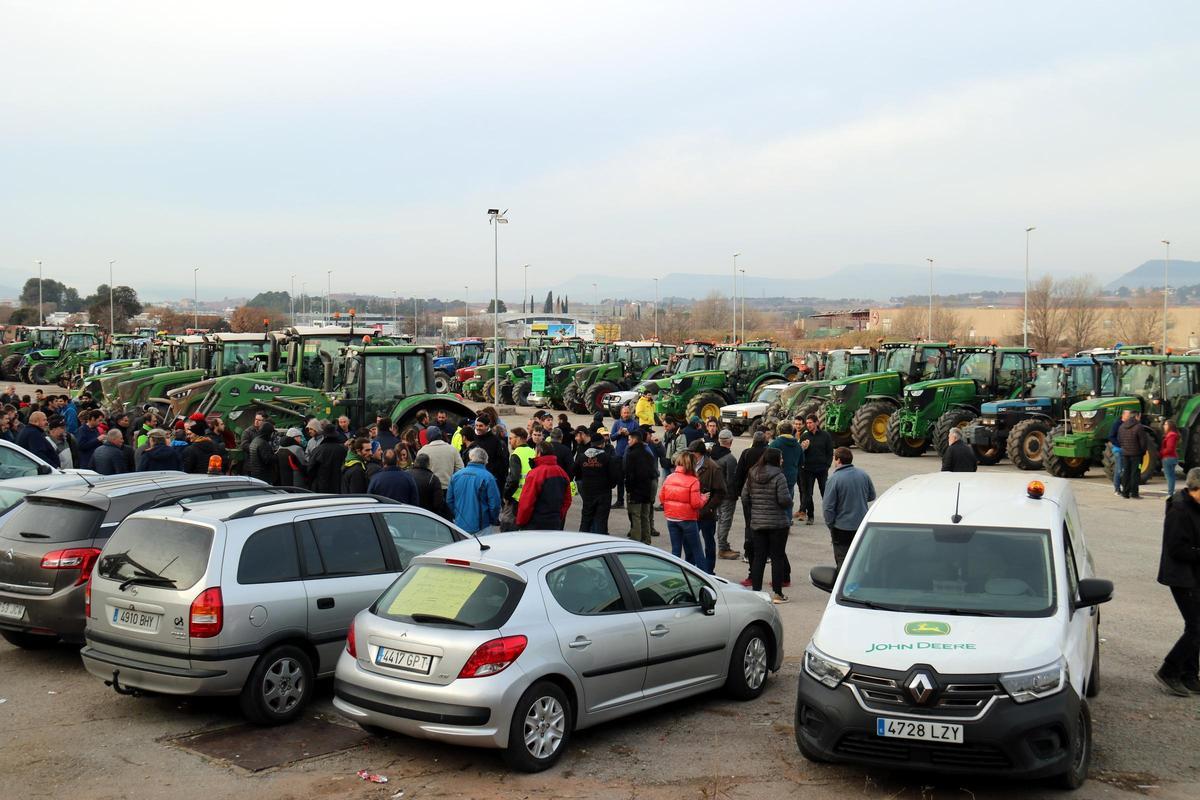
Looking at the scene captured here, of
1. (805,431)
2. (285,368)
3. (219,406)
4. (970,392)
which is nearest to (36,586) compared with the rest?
(805,431)

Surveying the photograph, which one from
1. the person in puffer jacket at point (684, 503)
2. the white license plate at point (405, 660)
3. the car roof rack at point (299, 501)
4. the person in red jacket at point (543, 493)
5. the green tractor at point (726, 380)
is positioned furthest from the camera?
the green tractor at point (726, 380)

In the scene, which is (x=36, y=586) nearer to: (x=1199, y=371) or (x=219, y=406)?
(x=219, y=406)

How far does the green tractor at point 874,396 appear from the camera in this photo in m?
26.2

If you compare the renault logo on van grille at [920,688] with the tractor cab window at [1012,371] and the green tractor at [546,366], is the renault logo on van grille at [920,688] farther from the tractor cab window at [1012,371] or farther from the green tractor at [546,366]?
the green tractor at [546,366]

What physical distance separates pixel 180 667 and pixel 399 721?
5.74ft

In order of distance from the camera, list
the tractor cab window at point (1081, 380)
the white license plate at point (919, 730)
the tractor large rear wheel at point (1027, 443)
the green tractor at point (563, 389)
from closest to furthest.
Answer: the white license plate at point (919, 730) < the tractor large rear wheel at point (1027, 443) < the tractor cab window at point (1081, 380) < the green tractor at point (563, 389)

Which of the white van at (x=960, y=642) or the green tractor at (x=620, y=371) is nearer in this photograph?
the white van at (x=960, y=642)

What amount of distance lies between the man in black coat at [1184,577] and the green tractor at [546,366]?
3304 centimetres

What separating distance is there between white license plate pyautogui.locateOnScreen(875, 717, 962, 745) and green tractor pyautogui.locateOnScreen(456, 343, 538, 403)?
37.5 meters

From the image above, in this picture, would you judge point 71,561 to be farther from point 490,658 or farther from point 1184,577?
point 1184,577

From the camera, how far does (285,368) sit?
25.0 m

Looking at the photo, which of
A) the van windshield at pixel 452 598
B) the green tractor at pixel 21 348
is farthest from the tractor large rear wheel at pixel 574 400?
the van windshield at pixel 452 598

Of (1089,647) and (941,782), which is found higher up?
(1089,647)

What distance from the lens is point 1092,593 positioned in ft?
21.9
